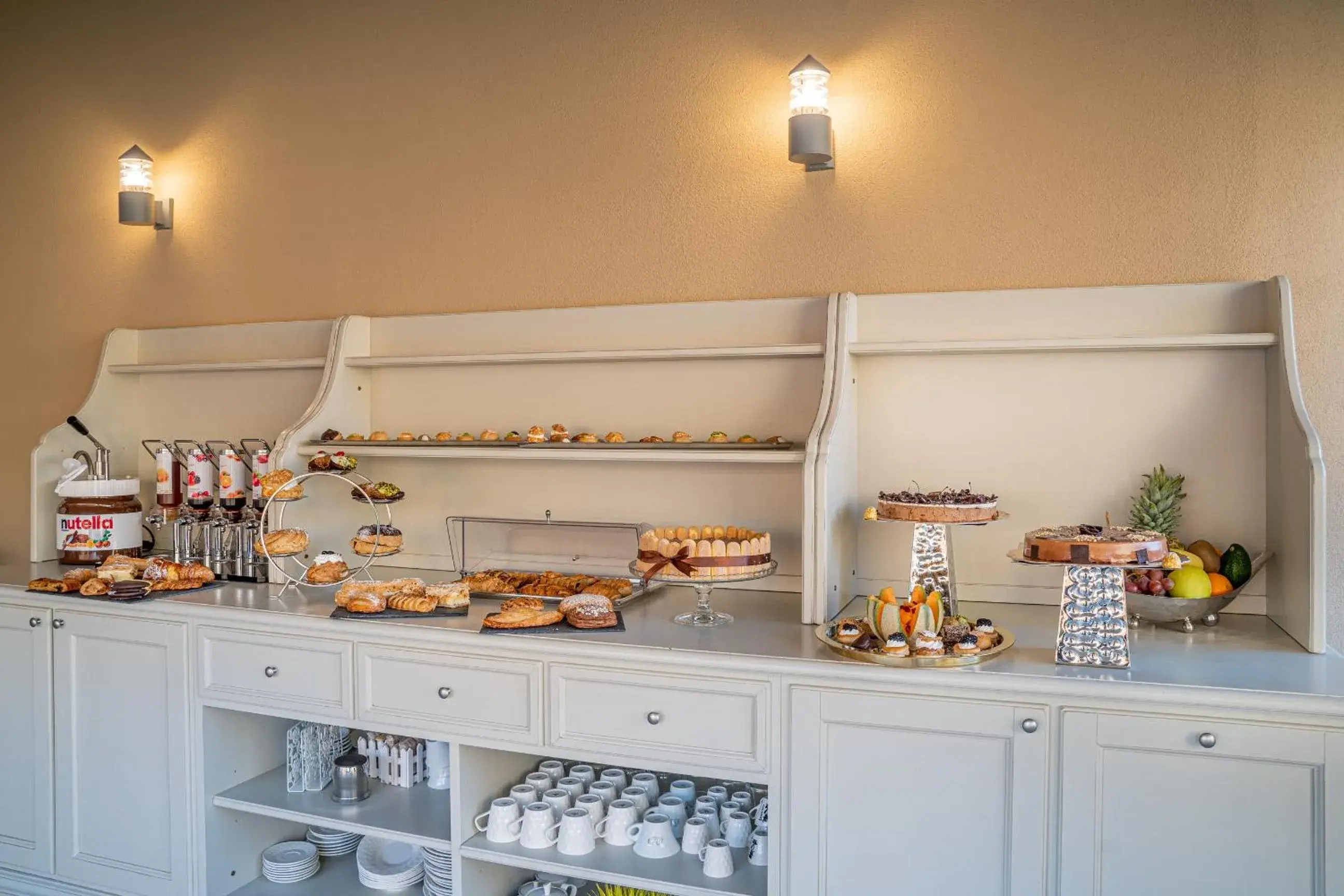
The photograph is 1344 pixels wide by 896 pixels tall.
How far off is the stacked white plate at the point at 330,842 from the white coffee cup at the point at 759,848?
4.12ft

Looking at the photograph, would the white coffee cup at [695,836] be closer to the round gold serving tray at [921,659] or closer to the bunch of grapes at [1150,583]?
the round gold serving tray at [921,659]

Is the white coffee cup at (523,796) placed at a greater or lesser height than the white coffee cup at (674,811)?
greater

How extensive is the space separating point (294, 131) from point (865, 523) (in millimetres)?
2170

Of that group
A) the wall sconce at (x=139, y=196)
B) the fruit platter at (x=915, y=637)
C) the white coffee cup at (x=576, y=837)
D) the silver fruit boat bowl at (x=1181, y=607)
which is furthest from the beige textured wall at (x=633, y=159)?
the white coffee cup at (x=576, y=837)

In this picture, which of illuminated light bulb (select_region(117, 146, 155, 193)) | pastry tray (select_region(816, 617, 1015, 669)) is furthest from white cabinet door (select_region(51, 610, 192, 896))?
pastry tray (select_region(816, 617, 1015, 669))

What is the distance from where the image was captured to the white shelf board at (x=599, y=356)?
2432mm

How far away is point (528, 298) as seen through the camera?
2.81 metres

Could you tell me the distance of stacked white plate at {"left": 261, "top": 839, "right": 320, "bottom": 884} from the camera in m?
2.56

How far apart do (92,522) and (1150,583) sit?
2851 millimetres

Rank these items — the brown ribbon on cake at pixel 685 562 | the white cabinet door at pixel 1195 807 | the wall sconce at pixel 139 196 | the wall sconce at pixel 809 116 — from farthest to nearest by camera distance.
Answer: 1. the wall sconce at pixel 139 196
2. the wall sconce at pixel 809 116
3. the brown ribbon on cake at pixel 685 562
4. the white cabinet door at pixel 1195 807

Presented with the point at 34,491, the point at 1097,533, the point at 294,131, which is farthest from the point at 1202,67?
the point at 34,491

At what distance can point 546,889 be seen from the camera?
90.0 inches

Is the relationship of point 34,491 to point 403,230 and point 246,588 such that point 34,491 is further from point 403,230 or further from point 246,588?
point 403,230

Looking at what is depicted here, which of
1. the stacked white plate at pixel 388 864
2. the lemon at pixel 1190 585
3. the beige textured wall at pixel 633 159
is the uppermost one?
the beige textured wall at pixel 633 159
